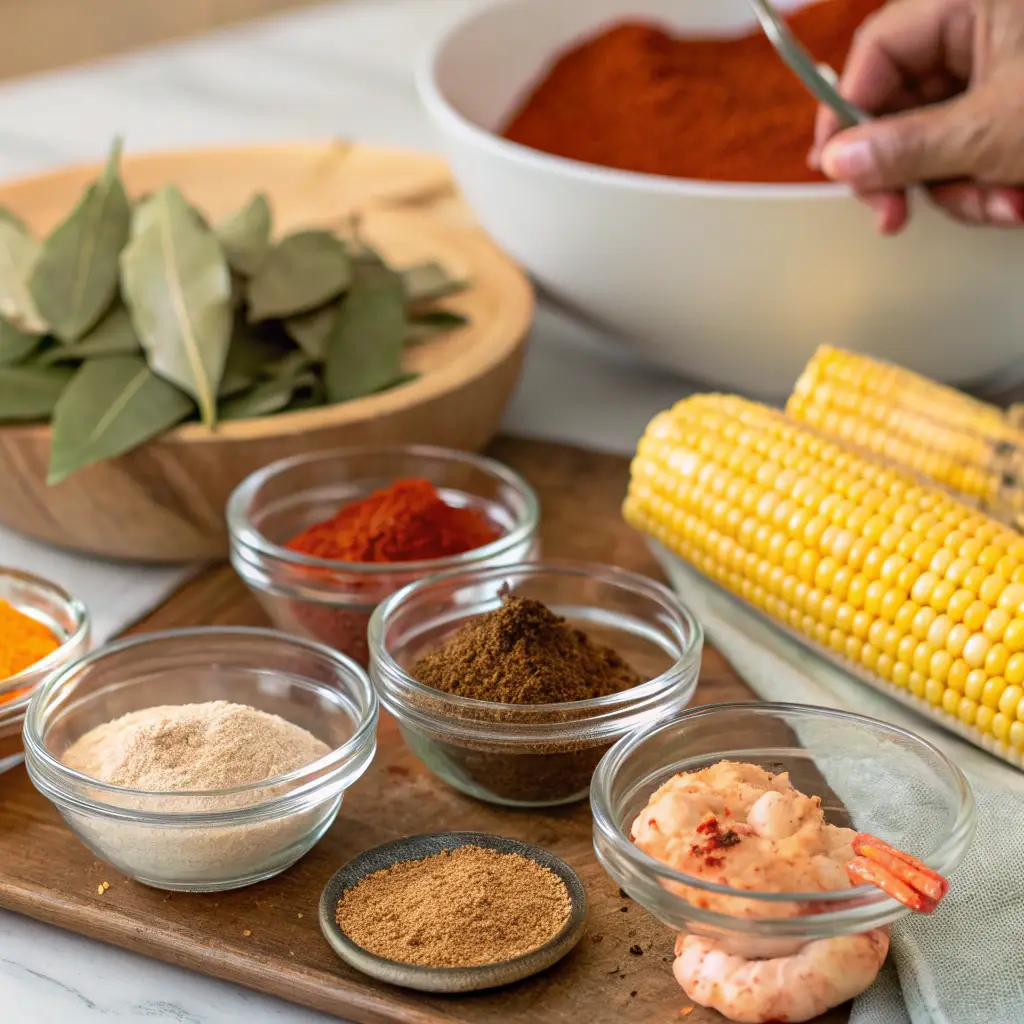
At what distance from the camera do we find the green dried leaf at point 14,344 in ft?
5.32

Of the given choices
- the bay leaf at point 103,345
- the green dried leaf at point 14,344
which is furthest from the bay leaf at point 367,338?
the green dried leaf at point 14,344

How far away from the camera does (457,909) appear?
3.39 feet

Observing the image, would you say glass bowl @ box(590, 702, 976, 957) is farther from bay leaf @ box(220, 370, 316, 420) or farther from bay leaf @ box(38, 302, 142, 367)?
bay leaf @ box(38, 302, 142, 367)

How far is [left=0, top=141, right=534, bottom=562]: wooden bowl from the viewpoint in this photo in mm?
1520

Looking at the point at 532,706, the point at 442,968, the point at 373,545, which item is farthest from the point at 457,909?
the point at 373,545

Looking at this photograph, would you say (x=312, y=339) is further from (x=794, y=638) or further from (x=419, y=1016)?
(x=419, y=1016)

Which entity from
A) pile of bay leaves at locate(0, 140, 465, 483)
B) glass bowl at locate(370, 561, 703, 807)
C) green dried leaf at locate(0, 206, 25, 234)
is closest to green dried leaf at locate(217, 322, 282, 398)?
pile of bay leaves at locate(0, 140, 465, 483)

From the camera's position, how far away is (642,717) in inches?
45.6

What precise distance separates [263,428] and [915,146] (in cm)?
72

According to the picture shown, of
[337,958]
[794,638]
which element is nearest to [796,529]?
[794,638]

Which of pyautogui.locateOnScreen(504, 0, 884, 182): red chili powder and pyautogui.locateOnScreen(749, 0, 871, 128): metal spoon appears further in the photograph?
pyautogui.locateOnScreen(504, 0, 884, 182): red chili powder

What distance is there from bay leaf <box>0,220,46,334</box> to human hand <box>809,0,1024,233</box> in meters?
0.88

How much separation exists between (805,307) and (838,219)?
0.11 meters

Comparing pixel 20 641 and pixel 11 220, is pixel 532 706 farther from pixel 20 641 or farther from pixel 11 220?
pixel 11 220
